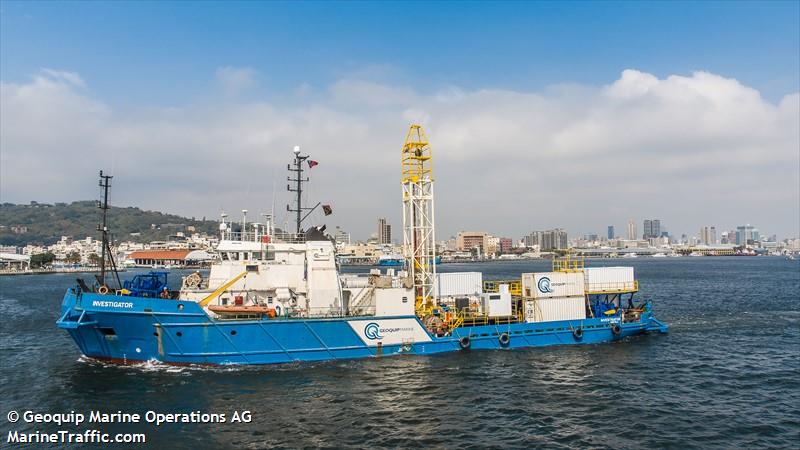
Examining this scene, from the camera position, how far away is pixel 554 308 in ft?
89.1

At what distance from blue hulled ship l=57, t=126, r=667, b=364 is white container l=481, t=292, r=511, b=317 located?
2.4 inches

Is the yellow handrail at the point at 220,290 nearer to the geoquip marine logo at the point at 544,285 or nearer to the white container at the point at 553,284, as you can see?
the white container at the point at 553,284

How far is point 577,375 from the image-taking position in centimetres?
2183

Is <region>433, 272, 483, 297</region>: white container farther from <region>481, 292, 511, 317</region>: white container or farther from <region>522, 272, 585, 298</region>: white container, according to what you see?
<region>522, 272, 585, 298</region>: white container

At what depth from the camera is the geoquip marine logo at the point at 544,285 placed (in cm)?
2678

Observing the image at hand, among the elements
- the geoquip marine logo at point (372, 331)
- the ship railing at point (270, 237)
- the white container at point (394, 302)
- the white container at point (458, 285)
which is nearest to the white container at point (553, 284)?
the white container at point (458, 285)

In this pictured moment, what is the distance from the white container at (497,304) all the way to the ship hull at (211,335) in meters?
3.76

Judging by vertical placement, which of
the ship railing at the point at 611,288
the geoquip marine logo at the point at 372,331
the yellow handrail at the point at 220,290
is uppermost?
the yellow handrail at the point at 220,290

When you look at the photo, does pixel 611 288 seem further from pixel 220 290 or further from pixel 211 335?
pixel 211 335

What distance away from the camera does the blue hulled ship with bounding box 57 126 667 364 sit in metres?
21.2

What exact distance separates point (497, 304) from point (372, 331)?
7.36 m

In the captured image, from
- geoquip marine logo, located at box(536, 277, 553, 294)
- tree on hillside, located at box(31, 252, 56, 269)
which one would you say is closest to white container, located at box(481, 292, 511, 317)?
geoquip marine logo, located at box(536, 277, 553, 294)

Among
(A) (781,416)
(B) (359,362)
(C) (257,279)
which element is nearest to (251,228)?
(C) (257,279)

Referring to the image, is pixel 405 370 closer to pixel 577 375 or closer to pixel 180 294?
pixel 577 375
